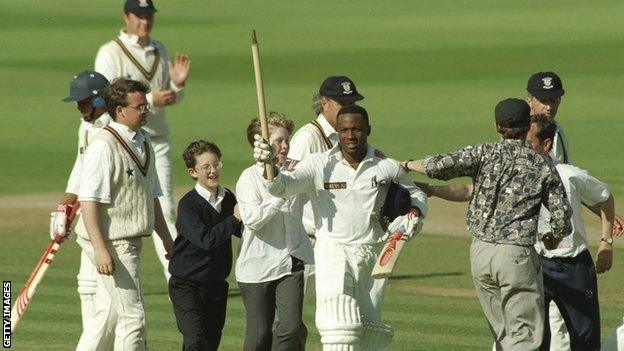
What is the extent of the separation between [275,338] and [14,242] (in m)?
8.34

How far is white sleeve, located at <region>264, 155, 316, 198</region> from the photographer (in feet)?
30.3

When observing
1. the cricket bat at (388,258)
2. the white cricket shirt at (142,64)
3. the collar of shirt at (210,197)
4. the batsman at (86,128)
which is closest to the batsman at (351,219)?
the cricket bat at (388,258)

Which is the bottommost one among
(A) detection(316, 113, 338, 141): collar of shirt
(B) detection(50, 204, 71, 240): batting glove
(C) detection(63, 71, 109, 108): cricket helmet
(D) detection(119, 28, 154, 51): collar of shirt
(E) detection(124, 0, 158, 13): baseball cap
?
(B) detection(50, 204, 71, 240): batting glove

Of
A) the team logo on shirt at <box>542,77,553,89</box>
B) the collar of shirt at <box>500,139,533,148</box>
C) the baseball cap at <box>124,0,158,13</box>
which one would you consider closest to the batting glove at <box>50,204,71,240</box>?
the collar of shirt at <box>500,139,533,148</box>

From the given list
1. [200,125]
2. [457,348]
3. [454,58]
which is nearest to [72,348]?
[457,348]

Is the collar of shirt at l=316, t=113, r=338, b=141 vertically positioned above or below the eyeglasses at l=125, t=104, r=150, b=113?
below

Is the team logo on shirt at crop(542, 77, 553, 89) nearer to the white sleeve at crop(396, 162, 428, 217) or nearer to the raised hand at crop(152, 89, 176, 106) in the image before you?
the white sleeve at crop(396, 162, 428, 217)

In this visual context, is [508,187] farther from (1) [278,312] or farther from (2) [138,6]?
(2) [138,6]

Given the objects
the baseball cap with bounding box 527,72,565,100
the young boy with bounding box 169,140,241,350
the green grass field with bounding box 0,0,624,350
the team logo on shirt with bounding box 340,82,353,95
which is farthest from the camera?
the green grass field with bounding box 0,0,624,350

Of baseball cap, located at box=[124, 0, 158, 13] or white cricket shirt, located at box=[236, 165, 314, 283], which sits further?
baseball cap, located at box=[124, 0, 158, 13]

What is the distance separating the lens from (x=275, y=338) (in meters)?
10.0

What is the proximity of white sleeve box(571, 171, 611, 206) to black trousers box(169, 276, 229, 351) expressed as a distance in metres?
2.42

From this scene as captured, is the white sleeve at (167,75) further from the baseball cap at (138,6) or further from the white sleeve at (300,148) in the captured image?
the white sleeve at (300,148)

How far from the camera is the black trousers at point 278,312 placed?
9906mm
